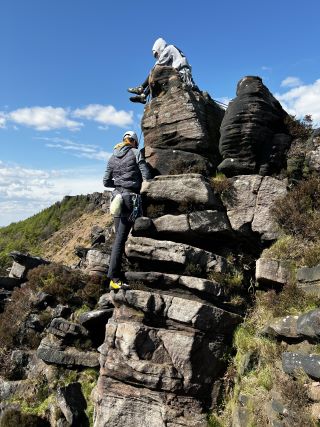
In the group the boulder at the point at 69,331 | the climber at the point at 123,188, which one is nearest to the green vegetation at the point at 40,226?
the boulder at the point at 69,331

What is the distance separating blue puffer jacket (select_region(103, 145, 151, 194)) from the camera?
10.6 meters

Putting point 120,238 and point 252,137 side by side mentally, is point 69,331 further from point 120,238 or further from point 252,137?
point 252,137

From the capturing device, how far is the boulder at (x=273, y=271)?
29.5ft

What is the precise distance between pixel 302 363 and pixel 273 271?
2.68 m

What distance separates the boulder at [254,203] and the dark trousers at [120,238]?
281cm

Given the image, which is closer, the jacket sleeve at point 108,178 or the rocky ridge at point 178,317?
the rocky ridge at point 178,317

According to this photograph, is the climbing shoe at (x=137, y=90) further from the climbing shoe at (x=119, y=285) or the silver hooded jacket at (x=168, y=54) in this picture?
the climbing shoe at (x=119, y=285)

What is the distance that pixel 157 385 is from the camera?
8.73 m

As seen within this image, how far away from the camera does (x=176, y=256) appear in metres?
9.88

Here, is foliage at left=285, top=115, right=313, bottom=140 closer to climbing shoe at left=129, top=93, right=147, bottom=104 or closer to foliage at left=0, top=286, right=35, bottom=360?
climbing shoe at left=129, top=93, right=147, bottom=104

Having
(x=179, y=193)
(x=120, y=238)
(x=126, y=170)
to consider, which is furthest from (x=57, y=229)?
(x=120, y=238)

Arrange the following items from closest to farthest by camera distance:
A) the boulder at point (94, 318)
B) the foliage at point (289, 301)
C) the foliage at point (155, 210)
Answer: the foliage at point (289, 301), the foliage at point (155, 210), the boulder at point (94, 318)

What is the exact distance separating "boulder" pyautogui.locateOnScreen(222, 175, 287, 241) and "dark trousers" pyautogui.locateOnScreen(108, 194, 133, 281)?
2.81 meters

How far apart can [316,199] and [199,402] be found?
561 centimetres
